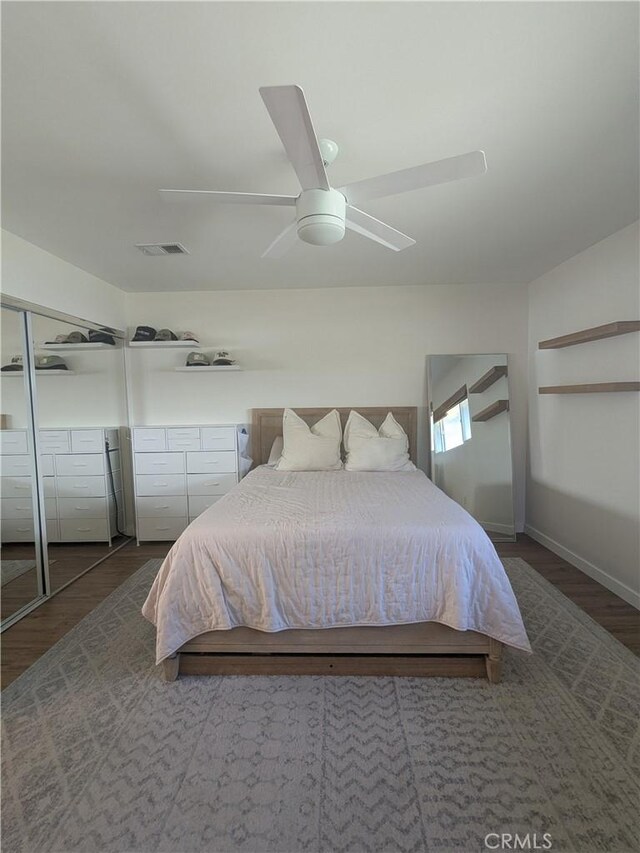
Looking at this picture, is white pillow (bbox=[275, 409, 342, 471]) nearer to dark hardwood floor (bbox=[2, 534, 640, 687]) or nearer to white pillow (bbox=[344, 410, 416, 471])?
white pillow (bbox=[344, 410, 416, 471])

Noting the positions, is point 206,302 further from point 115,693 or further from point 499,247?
point 115,693

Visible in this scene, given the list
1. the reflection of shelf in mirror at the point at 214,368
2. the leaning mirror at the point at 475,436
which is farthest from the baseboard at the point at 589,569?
the reflection of shelf in mirror at the point at 214,368

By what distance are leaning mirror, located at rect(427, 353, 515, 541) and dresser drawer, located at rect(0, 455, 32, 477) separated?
3.29m

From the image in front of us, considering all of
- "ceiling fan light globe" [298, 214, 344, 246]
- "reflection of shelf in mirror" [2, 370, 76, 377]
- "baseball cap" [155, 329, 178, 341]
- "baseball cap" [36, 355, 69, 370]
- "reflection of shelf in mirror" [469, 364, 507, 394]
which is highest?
"baseball cap" [155, 329, 178, 341]

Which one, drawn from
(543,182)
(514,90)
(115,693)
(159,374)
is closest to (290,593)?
(115,693)

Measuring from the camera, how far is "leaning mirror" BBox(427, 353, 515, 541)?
3.74 metres

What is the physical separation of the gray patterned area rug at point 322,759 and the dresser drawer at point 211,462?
69.9 inches

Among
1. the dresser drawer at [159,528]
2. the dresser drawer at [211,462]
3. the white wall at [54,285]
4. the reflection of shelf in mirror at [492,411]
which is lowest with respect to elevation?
the dresser drawer at [159,528]

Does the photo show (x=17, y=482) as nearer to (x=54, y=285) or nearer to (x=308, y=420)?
(x=54, y=285)

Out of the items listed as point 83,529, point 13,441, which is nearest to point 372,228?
point 13,441

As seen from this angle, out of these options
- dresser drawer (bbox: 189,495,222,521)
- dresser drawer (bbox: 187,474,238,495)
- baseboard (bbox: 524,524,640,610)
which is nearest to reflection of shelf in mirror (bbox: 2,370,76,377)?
dresser drawer (bbox: 187,474,238,495)

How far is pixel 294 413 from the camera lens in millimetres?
3875

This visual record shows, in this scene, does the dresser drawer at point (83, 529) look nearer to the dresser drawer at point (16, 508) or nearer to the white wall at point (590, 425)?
the dresser drawer at point (16, 508)

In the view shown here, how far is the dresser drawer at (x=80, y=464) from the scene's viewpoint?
3.21 meters
